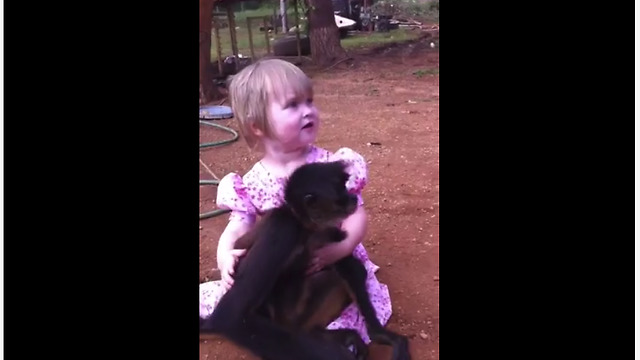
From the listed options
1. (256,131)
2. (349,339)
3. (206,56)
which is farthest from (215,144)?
(349,339)

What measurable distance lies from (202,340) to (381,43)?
1.07 m

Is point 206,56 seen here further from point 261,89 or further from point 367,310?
point 367,310

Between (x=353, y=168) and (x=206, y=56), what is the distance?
1.87ft

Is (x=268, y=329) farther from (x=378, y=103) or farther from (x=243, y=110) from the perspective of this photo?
(x=378, y=103)

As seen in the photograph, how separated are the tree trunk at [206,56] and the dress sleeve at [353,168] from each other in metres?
0.42

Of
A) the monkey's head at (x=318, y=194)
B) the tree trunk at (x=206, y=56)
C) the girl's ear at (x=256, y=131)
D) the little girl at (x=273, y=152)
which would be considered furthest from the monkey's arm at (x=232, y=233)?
the tree trunk at (x=206, y=56)

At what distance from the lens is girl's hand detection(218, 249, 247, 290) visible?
190 cm

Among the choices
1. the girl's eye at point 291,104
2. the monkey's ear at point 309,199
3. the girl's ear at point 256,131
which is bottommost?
the monkey's ear at point 309,199

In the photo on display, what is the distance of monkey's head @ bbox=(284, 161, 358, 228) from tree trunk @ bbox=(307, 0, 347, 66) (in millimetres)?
340

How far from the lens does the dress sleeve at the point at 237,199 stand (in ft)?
6.21

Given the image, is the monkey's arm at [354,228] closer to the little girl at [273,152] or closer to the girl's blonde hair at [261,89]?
the little girl at [273,152]

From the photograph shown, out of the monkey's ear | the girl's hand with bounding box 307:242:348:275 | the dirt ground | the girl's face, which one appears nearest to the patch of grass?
the dirt ground

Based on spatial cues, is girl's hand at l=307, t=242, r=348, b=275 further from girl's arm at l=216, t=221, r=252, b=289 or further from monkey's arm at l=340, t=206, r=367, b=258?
girl's arm at l=216, t=221, r=252, b=289

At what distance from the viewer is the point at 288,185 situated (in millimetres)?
1873
